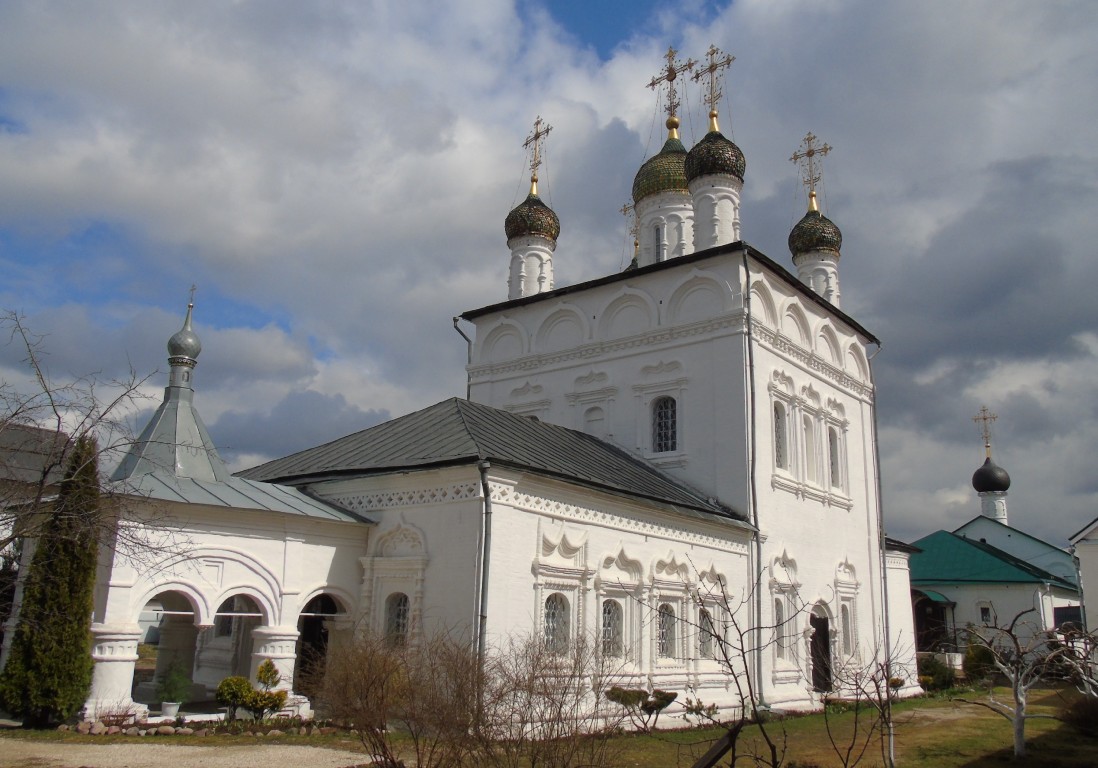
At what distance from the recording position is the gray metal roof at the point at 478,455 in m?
10.8

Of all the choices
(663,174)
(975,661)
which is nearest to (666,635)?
(663,174)

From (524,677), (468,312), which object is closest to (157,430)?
(524,677)

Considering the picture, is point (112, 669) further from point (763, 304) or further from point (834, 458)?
point (834, 458)

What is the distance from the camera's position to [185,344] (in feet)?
39.2

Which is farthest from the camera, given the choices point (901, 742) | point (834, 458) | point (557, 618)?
point (834, 458)

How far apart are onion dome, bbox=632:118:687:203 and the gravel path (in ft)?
41.6

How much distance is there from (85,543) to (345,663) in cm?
335

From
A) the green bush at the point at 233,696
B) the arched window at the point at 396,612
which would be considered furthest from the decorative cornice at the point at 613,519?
the green bush at the point at 233,696

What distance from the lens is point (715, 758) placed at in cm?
375

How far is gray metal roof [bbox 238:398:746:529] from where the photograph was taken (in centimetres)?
1078

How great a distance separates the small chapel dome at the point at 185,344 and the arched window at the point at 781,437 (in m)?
9.09

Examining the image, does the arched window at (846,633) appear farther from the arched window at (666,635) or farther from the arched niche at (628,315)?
the arched niche at (628,315)

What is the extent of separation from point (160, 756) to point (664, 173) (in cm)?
1373

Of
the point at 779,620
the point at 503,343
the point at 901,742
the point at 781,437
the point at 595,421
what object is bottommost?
the point at 901,742
